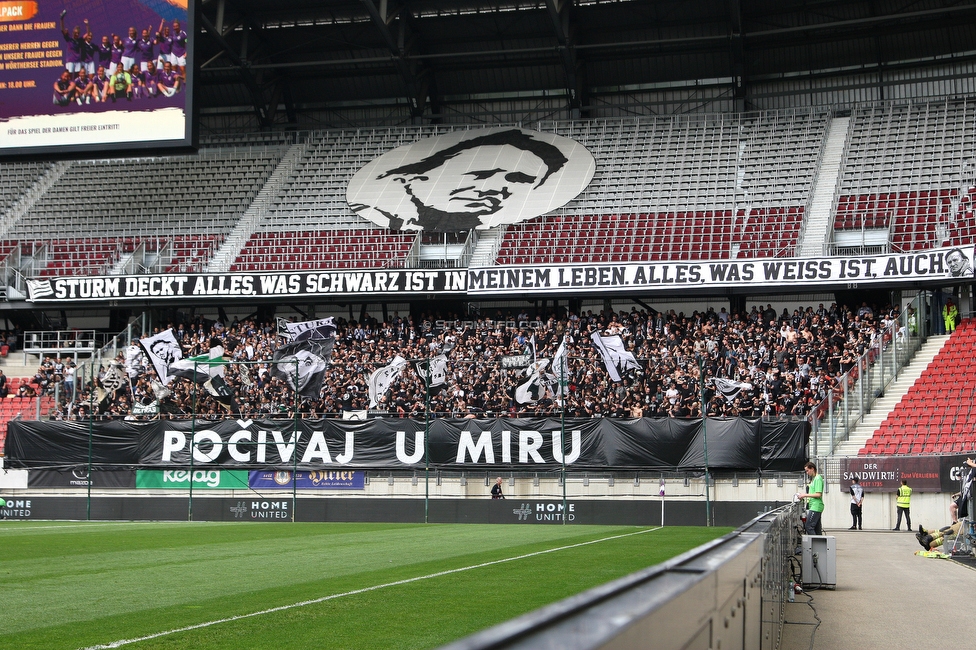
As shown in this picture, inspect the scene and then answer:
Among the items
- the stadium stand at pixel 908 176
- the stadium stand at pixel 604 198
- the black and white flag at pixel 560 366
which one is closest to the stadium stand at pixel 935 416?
the stadium stand at pixel 908 176

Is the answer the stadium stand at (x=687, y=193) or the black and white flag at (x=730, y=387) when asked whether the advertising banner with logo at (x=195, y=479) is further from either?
the black and white flag at (x=730, y=387)

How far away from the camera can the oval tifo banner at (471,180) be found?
41719 mm

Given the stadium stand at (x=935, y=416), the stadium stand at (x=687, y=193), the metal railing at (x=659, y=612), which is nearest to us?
the metal railing at (x=659, y=612)

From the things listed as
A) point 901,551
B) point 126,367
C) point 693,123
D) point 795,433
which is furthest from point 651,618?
point 693,123

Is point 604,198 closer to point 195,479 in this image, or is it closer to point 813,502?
point 195,479

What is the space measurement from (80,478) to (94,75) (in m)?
15.8

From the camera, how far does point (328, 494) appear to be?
2948 cm

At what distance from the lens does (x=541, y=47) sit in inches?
1748

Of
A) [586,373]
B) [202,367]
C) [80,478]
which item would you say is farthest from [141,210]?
[586,373]

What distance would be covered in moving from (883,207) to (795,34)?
35.9 feet

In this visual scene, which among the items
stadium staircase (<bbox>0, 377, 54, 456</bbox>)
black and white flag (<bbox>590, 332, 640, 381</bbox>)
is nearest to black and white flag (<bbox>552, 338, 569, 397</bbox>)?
black and white flag (<bbox>590, 332, 640, 381</bbox>)

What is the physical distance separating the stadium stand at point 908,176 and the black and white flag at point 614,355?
397 inches

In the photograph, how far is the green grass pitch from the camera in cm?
798

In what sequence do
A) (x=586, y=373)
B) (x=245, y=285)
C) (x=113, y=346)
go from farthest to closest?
(x=113, y=346), (x=245, y=285), (x=586, y=373)
